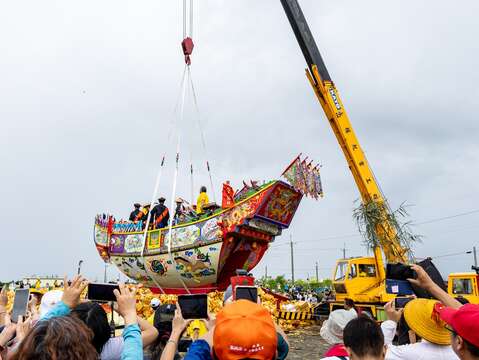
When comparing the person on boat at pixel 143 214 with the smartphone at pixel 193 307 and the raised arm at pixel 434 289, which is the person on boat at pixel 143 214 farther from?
the raised arm at pixel 434 289

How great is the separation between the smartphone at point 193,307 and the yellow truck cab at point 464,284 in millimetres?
11674

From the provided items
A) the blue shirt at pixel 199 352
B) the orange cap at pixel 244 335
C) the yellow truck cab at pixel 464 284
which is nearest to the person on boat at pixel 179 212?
the yellow truck cab at pixel 464 284

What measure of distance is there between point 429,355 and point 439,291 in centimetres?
39

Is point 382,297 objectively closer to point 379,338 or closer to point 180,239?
point 180,239

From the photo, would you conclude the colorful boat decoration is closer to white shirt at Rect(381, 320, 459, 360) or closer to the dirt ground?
the dirt ground

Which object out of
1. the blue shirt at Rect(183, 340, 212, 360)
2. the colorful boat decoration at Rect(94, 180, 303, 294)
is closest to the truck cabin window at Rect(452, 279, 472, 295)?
the colorful boat decoration at Rect(94, 180, 303, 294)

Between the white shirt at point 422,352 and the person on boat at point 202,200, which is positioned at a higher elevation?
the person on boat at point 202,200

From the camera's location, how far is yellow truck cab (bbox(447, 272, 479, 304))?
12359 mm

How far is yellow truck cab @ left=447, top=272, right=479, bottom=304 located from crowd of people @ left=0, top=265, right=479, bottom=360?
1040cm

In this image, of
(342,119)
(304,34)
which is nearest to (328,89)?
(342,119)

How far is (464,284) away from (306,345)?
4861 mm

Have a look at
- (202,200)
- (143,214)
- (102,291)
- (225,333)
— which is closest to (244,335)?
(225,333)

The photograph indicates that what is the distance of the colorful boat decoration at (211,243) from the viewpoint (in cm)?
1422

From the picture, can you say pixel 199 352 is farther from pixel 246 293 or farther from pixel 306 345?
pixel 306 345
